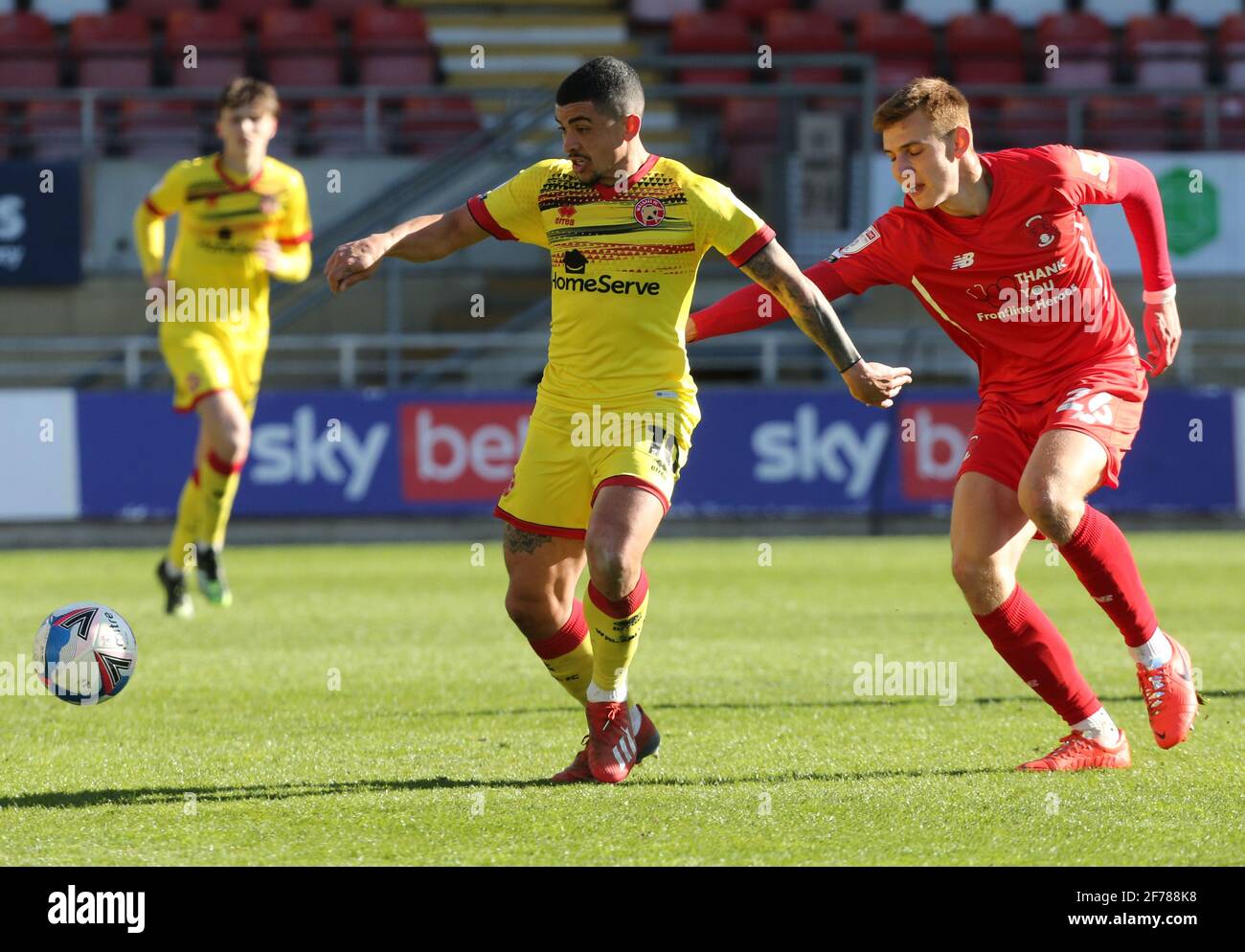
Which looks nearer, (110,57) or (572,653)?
(572,653)

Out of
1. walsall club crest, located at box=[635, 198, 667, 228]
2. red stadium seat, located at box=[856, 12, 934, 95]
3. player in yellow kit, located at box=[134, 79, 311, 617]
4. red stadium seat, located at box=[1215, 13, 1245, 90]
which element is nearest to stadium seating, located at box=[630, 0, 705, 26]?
red stadium seat, located at box=[856, 12, 934, 95]

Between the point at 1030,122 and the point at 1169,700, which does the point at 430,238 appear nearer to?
the point at 1169,700

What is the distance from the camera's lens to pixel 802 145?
777 inches

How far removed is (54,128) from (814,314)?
1739cm

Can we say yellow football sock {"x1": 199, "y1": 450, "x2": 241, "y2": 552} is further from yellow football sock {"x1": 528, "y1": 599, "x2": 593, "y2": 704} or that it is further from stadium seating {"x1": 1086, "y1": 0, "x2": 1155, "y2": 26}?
stadium seating {"x1": 1086, "y1": 0, "x2": 1155, "y2": 26}

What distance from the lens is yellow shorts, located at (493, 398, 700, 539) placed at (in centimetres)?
555

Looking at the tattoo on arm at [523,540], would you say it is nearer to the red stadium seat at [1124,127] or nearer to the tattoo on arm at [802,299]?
the tattoo on arm at [802,299]

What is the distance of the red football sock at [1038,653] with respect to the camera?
577 cm

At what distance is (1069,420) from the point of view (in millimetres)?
5676

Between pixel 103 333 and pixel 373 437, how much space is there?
4.58m

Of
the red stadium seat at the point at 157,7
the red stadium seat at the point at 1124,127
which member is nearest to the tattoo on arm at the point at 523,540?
the red stadium seat at the point at 1124,127

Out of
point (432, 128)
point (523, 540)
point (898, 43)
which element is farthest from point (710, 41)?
point (523, 540)

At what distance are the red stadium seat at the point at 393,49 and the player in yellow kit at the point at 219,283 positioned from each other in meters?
11.7

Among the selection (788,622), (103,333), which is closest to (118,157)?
(103,333)
